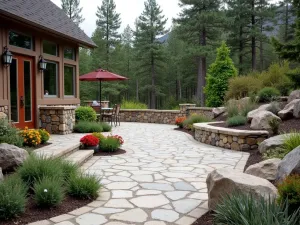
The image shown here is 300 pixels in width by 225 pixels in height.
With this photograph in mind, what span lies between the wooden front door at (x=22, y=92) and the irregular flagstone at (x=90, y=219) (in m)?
6.14

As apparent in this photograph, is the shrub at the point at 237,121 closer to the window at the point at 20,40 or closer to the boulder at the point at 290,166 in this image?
the boulder at the point at 290,166


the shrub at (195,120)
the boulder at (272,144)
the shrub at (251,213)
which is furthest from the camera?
the shrub at (195,120)

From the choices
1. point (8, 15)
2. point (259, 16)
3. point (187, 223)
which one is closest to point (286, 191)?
point (187, 223)

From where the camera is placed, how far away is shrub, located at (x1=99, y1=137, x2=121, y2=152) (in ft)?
23.5

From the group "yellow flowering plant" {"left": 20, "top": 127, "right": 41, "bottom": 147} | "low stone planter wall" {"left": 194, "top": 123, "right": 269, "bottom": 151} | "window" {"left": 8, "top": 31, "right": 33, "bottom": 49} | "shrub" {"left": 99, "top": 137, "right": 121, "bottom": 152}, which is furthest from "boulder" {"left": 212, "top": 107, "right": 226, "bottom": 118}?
"yellow flowering plant" {"left": 20, "top": 127, "right": 41, "bottom": 147}

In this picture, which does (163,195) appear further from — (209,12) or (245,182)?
(209,12)

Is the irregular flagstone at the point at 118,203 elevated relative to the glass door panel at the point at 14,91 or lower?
lower

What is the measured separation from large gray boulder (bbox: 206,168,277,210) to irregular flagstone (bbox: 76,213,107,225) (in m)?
1.22

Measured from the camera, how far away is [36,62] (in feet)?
31.1

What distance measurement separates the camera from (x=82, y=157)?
6055mm

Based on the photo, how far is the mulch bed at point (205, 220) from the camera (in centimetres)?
318

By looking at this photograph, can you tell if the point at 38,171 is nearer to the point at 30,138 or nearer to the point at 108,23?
the point at 30,138

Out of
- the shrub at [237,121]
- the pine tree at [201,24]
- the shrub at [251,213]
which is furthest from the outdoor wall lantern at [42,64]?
the pine tree at [201,24]

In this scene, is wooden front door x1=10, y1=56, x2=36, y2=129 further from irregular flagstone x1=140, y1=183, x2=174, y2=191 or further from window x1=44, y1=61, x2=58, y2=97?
irregular flagstone x1=140, y1=183, x2=174, y2=191
